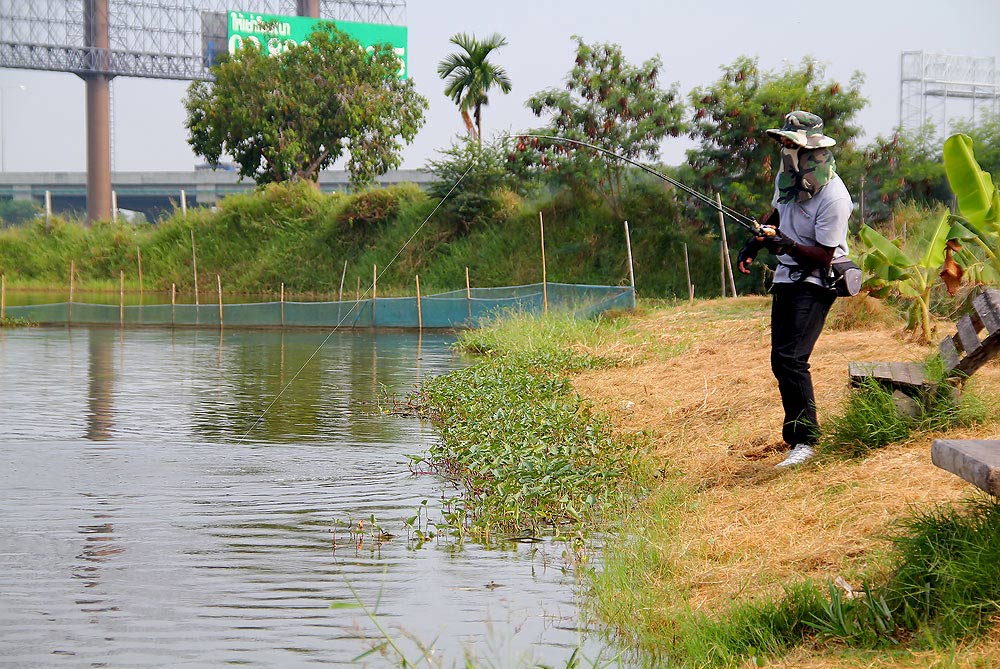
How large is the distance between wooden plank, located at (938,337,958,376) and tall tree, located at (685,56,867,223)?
20.8 meters

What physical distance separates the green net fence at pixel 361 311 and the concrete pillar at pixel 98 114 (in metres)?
28.9

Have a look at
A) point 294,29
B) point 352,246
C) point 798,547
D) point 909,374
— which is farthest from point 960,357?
point 294,29

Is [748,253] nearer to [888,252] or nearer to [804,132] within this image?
[804,132]

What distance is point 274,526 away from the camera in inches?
275

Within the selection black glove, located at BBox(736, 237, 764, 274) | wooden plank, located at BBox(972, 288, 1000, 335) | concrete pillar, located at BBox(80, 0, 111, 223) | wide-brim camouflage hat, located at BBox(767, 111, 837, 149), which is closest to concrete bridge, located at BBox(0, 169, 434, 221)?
→ concrete pillar, located at BBox(80, 0, 111, 223)

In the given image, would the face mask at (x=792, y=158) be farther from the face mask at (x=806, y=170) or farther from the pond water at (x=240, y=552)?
the pond water at (x=240, y=552)

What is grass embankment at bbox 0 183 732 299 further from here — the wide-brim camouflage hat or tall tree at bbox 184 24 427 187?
the wide-brim camouflage hat

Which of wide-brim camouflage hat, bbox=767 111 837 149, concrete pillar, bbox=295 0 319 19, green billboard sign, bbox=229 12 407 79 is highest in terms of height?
concrete pillar, bbox=295 0 319 19

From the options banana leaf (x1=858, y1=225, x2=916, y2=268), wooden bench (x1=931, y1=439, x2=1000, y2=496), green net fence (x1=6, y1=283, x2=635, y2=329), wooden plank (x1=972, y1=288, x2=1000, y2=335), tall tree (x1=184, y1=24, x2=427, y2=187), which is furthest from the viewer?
tall tree (x1=184, y1=24, x2=427, y2=187)

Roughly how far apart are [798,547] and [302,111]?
1471 inches

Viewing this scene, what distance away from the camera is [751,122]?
91.6 feet

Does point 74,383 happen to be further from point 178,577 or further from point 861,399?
point 861,399

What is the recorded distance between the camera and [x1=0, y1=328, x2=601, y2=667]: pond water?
4848 millimetres

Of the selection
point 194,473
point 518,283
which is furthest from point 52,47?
point 194,473
